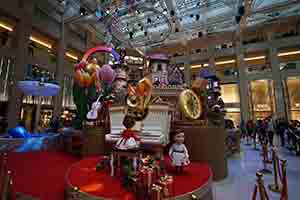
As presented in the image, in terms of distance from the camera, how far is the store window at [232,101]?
1323cm

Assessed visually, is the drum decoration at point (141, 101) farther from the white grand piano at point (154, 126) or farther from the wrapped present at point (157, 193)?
the wrapped present at point (157, 193)

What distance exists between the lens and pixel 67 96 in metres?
11.2

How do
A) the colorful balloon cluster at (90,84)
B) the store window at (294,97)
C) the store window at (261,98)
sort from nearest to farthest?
1. the colorful balloon cluster at (90,84)
2. the store window at (294,97)
3. the store window at (261,98)

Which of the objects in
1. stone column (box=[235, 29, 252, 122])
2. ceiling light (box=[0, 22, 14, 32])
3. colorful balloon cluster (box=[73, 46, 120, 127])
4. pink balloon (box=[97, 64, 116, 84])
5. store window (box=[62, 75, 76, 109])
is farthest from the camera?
stone column (box=[235, 29, 252, 122])

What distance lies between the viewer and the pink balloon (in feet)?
14.8

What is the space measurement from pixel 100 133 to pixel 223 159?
8.07ft

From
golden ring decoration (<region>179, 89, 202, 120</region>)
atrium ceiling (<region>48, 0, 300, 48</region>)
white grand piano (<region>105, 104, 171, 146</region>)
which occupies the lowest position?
white grand piano (<region>105, 104, 171, 146</region>)

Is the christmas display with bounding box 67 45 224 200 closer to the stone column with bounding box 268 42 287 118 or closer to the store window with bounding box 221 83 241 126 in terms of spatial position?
the store window with bounding box 221 83 241 126

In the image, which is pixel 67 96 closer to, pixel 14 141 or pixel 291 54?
pixel 14 141

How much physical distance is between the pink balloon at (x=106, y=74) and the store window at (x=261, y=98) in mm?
12227

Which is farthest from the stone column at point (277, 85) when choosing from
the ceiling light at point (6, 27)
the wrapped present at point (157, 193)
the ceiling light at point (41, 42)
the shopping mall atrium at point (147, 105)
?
the ceiling light at point (6, 27)

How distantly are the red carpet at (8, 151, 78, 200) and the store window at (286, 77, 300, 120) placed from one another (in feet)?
47.2

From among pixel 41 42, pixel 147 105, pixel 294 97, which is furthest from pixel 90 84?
pixel 294 97

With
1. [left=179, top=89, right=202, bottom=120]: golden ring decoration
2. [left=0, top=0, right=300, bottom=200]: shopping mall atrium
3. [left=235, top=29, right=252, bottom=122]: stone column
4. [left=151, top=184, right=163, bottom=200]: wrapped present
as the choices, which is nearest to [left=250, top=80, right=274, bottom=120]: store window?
[left=0, top=0, right=300, bottom=200]: shopping mall atrium
